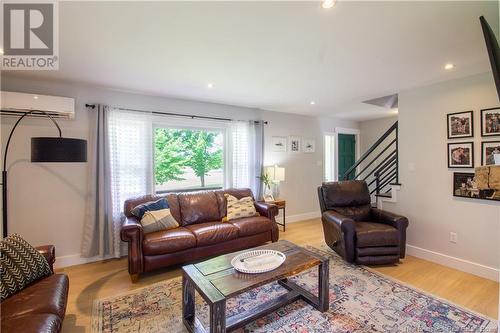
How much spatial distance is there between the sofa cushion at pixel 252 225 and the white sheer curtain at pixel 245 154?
982mm

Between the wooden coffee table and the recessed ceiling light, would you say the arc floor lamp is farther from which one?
the recessed ceiling light

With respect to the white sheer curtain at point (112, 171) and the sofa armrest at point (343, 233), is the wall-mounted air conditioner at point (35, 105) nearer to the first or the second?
the white sheer curtain at point (112, 171)

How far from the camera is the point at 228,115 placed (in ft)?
14.1

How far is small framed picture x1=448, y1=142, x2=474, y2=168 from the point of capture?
2752mm

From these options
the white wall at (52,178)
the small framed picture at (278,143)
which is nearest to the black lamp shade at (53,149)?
the white wall at (52,178)

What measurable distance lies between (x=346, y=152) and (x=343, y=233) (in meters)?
3.70

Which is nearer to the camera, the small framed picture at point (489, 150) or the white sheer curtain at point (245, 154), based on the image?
the small framed picture at point (489, 150)

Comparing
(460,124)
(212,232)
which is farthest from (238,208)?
(460,124)

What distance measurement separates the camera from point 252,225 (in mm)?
3359

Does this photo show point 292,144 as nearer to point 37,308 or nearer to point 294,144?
point 294,144

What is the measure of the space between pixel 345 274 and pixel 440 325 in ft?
3.07

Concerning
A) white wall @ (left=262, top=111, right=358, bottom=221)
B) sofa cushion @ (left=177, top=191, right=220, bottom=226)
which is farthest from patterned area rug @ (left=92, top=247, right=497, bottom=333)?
white wall @ (left=262, top=111, right=358, bottom=221)

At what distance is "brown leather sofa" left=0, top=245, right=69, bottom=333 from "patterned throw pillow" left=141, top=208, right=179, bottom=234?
1.13 metres

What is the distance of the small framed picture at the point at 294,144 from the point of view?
5.04m
